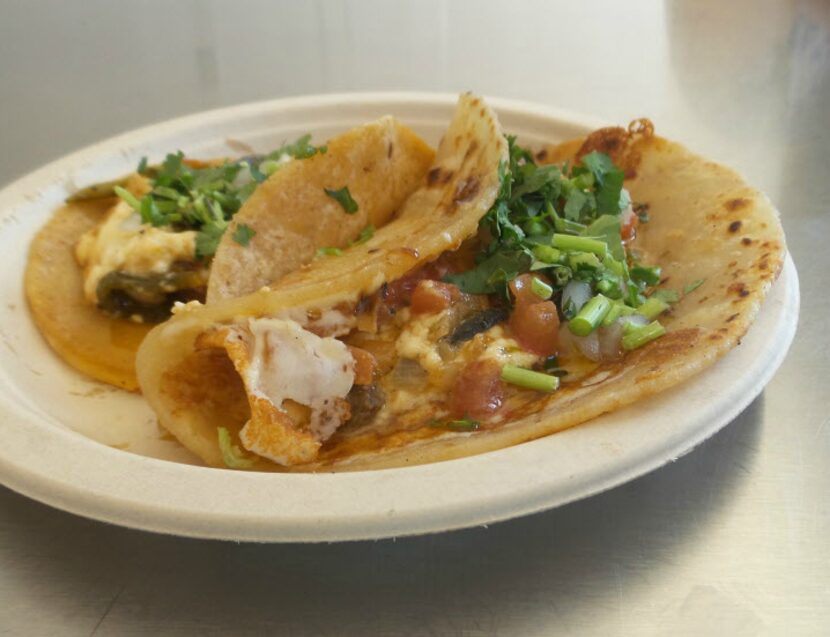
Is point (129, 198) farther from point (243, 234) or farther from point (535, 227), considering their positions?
point (535, 227)

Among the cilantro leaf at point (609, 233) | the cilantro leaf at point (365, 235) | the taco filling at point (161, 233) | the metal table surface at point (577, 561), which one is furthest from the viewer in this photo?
the taco filling at point (161, 233)

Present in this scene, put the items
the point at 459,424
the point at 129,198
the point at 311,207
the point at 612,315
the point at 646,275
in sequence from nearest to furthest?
the point at 459,424 → the point at 612,315 → the point at 646,275 → the point at 311,207 → the point at 129,198

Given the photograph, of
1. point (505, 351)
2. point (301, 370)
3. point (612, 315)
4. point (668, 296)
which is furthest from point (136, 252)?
point (668, 296)

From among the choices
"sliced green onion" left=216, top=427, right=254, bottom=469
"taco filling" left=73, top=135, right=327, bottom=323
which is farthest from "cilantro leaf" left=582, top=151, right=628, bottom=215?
"sliced green onion" left=216, top=427, right=254, bottom=469

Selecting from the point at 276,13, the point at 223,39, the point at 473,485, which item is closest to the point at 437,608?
the point at 473,485

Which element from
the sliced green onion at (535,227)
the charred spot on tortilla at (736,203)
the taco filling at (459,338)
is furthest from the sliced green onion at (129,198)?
the charred spot on tortilla at (736,203)

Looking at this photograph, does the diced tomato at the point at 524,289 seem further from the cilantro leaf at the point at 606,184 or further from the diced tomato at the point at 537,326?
the cilantro leaf at the point at 606,184
